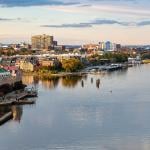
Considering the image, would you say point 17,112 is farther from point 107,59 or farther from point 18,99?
point 107,59

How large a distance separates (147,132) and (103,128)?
0.55m

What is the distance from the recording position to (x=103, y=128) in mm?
7027

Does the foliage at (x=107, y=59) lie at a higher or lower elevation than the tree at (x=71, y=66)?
lower

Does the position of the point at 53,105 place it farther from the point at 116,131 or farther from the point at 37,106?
the point at 116,131

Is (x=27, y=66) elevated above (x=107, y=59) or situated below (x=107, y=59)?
above

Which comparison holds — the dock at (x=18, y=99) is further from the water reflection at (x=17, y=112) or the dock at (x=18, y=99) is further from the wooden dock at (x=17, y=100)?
the water reflection at (x=17, y=112)

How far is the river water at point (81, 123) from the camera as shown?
20.1 feet

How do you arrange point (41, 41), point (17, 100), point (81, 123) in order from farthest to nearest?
point (41, 41), point (17, 100), point (81, 123)

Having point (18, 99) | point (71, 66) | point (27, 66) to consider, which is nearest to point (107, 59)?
point (71, 66)

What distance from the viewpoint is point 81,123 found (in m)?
7.36

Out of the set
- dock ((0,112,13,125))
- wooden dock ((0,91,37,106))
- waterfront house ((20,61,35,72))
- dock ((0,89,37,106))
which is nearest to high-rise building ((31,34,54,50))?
waterfront house ((20,61,35,72))

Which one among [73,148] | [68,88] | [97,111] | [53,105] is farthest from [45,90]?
[73,148]

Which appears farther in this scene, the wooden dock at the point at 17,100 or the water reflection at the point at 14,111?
the wooden dock at the point at 17,100

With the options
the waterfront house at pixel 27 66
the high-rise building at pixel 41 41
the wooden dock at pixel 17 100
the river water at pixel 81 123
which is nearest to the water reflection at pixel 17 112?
the river water at pixel 81 123
